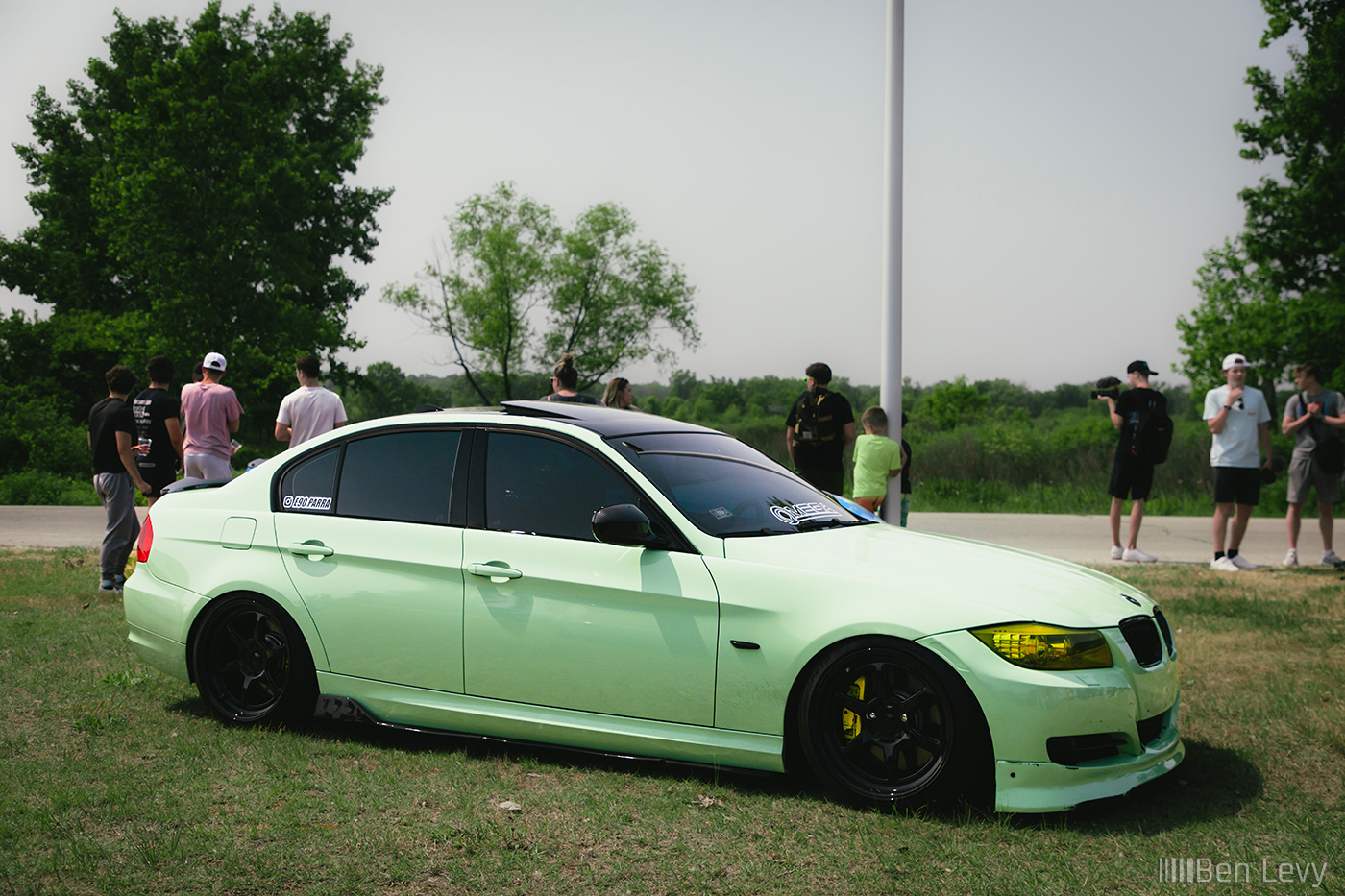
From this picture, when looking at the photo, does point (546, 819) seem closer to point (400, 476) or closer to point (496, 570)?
point (496, 570)

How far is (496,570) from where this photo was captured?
445 cm

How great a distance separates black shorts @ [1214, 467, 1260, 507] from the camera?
1017cm

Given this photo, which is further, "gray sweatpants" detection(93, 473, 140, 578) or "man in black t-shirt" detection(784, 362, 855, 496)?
"man in black t-shirt" detection(784, 362, 855, 496)

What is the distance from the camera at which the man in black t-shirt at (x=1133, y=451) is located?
415 inches

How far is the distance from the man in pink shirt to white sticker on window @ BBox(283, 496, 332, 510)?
14.1ft

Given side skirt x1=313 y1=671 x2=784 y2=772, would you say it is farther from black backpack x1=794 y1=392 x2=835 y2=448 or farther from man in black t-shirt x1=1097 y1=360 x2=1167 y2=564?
man in black t-shirt x1=1097 y1=360 x2=1167 y2=564

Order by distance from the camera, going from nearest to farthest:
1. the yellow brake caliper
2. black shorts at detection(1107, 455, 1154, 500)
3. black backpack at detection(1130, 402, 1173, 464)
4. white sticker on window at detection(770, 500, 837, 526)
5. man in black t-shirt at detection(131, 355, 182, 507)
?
the yellow brake caliper → white sticker on window at detection(770, 500, 837, 526) → man in black t-shirt at detection(131, 355, 182, 507) → black backpack at detection(1130, 402, 1173, 464) → black shorts at detection(1107, 455, 1154, 500)

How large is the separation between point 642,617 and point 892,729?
1.07 metres

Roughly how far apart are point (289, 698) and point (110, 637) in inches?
114

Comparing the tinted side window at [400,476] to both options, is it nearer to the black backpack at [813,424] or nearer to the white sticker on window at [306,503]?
the white sticker on window at [306,503]

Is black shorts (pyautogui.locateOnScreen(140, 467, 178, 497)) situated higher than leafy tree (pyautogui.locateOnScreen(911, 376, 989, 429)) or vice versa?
leafy tree (pyautogui.locateOnScreen(911, 376, 989, 429))

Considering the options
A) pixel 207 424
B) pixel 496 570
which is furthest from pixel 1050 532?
pixel 496 570

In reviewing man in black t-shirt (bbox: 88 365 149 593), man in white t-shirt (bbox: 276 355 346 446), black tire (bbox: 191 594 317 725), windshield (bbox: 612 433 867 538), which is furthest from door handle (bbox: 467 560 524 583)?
man in black t-shirt (bbox: 88 365 149 593)

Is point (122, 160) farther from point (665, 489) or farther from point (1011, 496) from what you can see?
point (665, 489)
